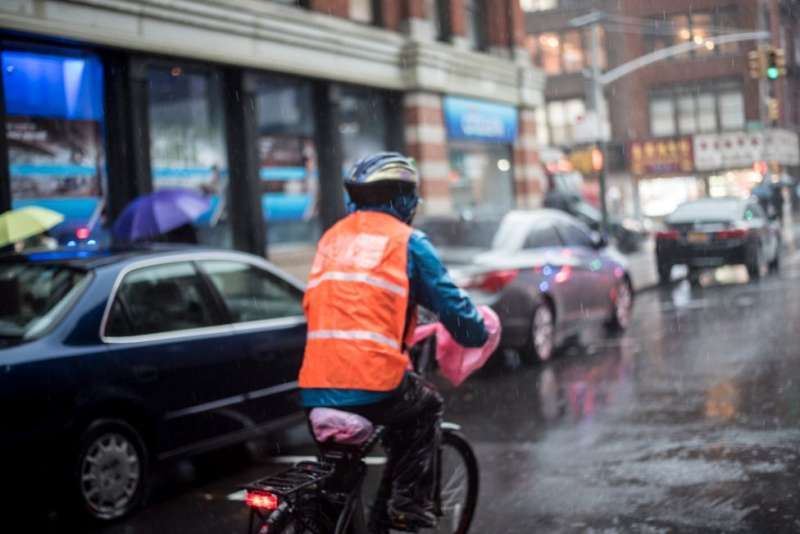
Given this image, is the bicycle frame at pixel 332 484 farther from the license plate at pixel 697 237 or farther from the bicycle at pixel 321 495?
the license plate at pixel 697 237

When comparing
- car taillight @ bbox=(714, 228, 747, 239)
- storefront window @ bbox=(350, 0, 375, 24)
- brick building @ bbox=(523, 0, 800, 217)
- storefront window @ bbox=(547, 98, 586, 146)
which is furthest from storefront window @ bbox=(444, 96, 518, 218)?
storefront window @ bbox=(547, 98, 586, 146)

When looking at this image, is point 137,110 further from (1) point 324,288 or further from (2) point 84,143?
(1) point 324,288

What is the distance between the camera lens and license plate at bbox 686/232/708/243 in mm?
18894

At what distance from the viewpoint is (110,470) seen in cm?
573

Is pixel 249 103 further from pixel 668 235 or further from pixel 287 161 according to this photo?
pixel 668 235

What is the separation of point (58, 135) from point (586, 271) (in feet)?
24.1

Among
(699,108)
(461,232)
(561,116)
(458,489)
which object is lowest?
(458,489)

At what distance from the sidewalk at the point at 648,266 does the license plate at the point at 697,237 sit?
1.08 metres

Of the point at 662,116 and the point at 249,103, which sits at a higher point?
the point at 662,116

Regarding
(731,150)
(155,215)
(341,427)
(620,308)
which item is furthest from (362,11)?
(731,150)

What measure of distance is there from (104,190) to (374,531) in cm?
1114

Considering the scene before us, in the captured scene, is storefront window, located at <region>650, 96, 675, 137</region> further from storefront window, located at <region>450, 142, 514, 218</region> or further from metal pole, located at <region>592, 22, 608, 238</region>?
storefront window, located at <region>450, 142, 514, 218</region>

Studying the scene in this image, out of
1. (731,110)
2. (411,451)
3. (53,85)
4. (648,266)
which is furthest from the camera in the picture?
(731,110)

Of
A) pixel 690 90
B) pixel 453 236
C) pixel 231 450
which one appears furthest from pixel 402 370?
pixel 690 90
